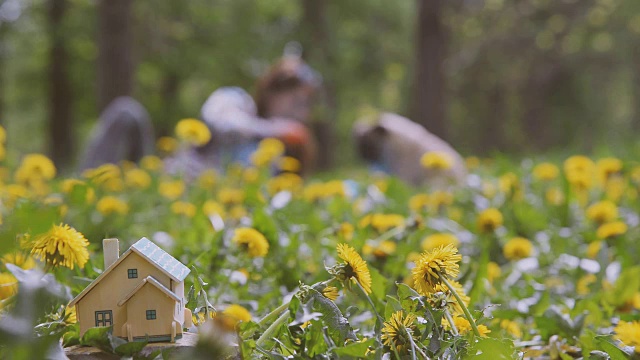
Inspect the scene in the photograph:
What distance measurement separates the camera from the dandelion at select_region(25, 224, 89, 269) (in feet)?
3.95

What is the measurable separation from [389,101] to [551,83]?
581cm

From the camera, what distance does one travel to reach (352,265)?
117 centimetres

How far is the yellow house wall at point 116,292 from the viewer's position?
1.15 m

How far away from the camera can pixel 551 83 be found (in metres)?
21.7

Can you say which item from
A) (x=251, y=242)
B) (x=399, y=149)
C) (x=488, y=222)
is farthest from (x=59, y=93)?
(x=251, y=242)

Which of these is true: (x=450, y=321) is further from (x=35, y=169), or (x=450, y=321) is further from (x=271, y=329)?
(x=35, y=169)

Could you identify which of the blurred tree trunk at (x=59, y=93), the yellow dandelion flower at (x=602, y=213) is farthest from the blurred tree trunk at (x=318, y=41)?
the yellow dandelion flower at (x=602, y=213)

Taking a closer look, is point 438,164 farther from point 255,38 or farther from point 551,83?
point 551,83

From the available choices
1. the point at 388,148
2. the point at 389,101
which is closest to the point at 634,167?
the point at 388,148

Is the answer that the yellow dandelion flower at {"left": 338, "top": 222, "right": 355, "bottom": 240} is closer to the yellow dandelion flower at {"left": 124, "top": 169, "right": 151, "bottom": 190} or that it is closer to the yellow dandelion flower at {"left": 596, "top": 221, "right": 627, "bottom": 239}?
the yellow dandelion flower at {"left": 596, "top": 221, "right": 627, "bottom": 239}

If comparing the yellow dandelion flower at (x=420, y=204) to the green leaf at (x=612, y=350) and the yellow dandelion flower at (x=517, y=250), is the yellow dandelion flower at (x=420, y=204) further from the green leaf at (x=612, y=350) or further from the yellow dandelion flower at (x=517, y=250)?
the green leaf at (x=612, y=350)

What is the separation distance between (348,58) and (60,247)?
52.4 feet

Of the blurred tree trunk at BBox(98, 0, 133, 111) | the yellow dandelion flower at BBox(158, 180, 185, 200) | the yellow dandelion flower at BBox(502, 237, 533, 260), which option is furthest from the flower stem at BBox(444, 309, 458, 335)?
the blurred tree trunk at BBox(98, 0, 133, 111)

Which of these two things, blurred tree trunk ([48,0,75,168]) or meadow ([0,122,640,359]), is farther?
blurred tree trunk ([48,0,75,168])
